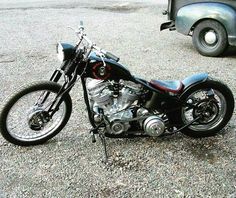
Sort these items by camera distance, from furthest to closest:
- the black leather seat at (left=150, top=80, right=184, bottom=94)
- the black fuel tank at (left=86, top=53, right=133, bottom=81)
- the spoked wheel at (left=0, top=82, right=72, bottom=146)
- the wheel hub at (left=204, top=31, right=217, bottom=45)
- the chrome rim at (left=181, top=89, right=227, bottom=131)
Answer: the wheel hub at (left=204, top=31, right=217, bottom=45) < the chrome rim at (left=181, top=89, right=227, bottom=131) < the black leather seat at (left=150, top=80, right=184, bottom=94) < the spoked wheel at (left=0, top=82, right=72, bottom=146) < the black fuel tank at (left=86, top=53, right=133, bottom=81)

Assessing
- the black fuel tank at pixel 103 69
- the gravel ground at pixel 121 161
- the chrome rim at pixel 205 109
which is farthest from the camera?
the chrome rim at pixel 205 109

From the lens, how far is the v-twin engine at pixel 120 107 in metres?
3.17

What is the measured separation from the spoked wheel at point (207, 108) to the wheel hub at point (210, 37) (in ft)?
8.35

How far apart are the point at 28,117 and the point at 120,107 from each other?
0.90 m

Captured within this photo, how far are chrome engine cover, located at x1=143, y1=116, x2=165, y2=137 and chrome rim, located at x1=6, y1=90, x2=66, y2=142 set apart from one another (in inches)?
32.8

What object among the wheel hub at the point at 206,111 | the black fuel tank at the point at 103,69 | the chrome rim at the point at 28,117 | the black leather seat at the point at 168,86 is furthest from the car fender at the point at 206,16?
the chrome rim at the point at 28,117

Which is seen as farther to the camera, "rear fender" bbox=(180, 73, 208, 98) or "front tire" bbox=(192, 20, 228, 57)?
"front tire" bbox=(192, 20, 228, 57)

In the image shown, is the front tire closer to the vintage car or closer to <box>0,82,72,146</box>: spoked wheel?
the vintage car

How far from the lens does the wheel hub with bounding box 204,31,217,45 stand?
5922 millimetres

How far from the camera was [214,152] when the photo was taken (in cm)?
337

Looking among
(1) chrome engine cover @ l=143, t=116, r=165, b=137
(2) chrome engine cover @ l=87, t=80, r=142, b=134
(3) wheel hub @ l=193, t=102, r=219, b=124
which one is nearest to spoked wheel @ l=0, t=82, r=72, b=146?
(2) chrome engine cover @ l=87, t=80, r=142, b=134

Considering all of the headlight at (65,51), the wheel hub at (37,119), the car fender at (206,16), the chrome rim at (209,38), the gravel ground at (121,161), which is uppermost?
the headlight at (65,51)

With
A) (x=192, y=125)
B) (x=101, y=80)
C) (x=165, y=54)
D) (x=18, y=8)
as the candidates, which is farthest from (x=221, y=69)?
(x=18, y=8)

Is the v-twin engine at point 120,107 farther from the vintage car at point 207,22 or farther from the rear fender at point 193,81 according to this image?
the vintage car at point 207,22
